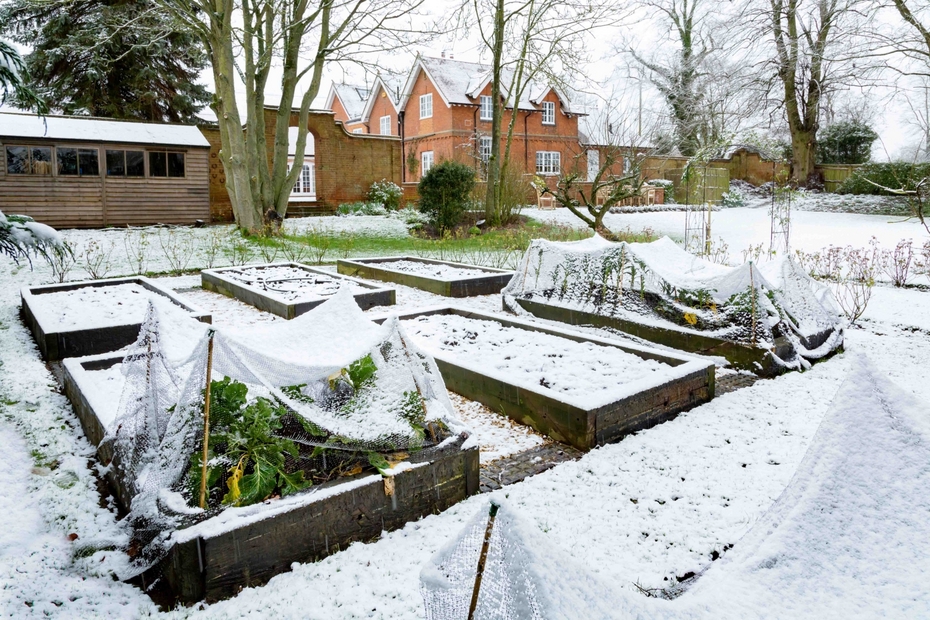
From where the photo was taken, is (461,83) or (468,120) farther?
(461,83)

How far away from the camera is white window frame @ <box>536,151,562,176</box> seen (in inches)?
1222

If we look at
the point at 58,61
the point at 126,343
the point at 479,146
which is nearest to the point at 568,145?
the point at 479,146

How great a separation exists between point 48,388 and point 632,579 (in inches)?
190

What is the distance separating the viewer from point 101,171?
18.1 meters

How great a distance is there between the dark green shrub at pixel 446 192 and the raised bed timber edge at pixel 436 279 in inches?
210

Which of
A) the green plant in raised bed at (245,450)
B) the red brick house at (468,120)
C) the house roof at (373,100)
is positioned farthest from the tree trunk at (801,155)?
the green plant in raised bed at (245,450)

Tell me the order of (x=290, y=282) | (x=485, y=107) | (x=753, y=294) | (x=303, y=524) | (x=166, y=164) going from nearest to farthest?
(x=303, y=524), (x=753, y=294), (x=290, y=282), (x=166, y=164), (x=485, y=107)

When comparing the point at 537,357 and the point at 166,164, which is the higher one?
the point at 166,164

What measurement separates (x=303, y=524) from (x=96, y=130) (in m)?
19.1

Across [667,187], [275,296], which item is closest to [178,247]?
[275,296]

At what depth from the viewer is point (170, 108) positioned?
2384 centimetres

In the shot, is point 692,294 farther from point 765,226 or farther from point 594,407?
point 765,226

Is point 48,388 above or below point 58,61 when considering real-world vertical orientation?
below

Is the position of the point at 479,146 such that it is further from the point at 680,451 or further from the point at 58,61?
the point at 680,451
